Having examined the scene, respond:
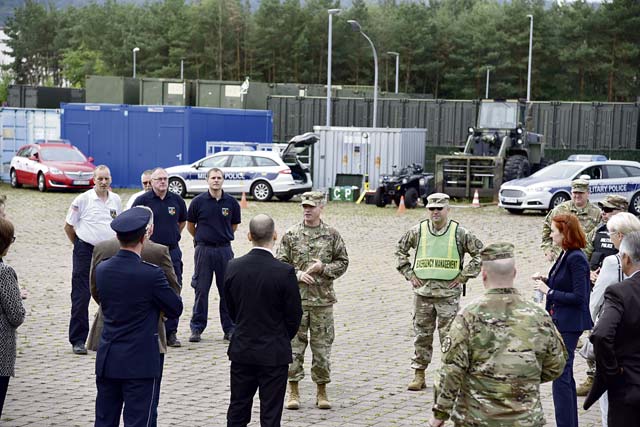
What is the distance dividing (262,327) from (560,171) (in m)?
23.4

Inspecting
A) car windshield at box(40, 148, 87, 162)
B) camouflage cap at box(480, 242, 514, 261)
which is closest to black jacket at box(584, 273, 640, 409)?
camouflage cap at box(480, 242, 514, 261)

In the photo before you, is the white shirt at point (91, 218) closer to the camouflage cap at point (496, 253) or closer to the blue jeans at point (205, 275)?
the blue jeans at point (205, 275)

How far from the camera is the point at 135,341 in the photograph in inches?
248

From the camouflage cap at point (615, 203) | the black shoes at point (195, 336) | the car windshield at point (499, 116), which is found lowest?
the black shoes at point (195, 336)

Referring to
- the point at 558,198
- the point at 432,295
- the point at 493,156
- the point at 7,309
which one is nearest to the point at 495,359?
the point at 7,309

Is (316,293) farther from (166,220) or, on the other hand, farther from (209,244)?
(209,244)

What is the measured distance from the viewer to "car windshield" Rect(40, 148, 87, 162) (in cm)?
3438

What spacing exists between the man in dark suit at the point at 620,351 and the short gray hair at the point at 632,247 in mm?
147

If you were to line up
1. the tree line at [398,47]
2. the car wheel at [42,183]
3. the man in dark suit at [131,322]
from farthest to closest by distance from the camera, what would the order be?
the tree line at [398,47], the car wheel at [42,183], the man in dark suit at [131,322]

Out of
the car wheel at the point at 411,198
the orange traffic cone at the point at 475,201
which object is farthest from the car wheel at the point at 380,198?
the orange traffic cone at the point at 475,201

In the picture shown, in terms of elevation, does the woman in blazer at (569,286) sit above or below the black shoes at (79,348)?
above

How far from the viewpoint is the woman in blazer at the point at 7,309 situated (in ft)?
22.1

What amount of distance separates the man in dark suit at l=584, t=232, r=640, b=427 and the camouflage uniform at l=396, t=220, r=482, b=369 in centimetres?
335

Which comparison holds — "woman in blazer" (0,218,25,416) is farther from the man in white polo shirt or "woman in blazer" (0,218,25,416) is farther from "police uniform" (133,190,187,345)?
"police uniform" (133,190,187,345)
